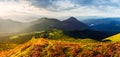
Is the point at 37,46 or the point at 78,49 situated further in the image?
the point at 37,46

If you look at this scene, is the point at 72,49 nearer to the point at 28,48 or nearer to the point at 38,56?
the point at 38,56

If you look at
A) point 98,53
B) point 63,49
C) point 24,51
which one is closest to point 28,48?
point 24,51

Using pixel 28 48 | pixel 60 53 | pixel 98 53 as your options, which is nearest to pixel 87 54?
pixel 98 53

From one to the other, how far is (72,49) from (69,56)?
550 centimetres

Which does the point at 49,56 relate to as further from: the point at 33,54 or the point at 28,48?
the point at 28,48

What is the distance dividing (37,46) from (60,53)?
48.6 ft

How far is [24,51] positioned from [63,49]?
20009 mm

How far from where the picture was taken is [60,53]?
4016 inches

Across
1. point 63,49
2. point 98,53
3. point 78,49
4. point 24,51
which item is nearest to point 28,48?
point 24,51

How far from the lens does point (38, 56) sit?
103 m

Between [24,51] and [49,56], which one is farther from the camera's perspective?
[24,51]

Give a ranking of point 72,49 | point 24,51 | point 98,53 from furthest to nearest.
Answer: point 24,51 → point 72,49 → point 98,53

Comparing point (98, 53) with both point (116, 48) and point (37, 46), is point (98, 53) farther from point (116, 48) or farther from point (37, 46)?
point (37, 46)

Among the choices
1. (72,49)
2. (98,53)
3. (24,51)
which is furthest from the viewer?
(24,51)
